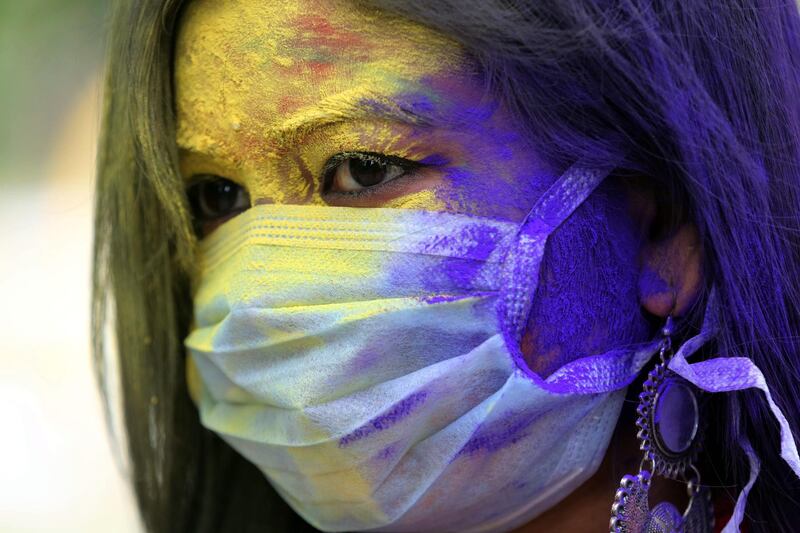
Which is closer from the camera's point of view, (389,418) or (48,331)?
(389,418)

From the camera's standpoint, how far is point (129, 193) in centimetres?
213

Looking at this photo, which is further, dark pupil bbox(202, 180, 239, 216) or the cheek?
dark pupil bbox(202, 180, 239, 216)

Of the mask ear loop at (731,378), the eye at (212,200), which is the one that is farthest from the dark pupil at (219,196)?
the mask ear loop at (731,378)

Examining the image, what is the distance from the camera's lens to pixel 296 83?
169cm

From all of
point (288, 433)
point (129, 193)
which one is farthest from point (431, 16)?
point (129, 193)

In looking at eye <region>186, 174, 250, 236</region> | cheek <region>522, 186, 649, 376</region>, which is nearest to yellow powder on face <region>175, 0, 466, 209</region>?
eye <region>186, 174, 250, 236</region>

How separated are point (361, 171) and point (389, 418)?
442mm

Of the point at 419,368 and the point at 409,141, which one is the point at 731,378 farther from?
the point at 409,141

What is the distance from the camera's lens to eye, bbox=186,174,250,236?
200 centimetres

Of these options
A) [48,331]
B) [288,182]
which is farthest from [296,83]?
[48,331]

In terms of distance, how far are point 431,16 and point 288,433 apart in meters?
0.76

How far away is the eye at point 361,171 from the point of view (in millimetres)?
1689

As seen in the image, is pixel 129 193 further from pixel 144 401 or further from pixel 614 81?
pixel 614 81

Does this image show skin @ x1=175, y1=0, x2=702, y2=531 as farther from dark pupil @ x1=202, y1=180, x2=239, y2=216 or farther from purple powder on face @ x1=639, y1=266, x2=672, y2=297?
dark pupil @ x1=202, y1=180, x2=239, y2=216
